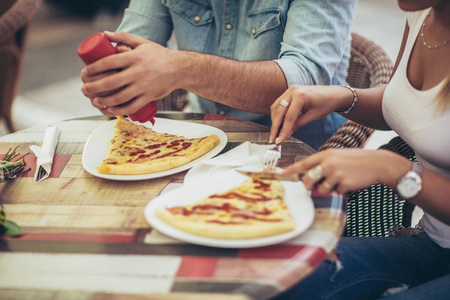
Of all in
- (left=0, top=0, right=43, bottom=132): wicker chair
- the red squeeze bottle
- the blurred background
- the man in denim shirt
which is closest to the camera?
the red squeeze bottle

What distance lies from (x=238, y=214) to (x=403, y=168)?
1.29ft

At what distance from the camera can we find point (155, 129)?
148 cm

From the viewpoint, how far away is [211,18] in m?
1.78

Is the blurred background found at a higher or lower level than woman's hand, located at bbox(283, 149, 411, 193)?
lower

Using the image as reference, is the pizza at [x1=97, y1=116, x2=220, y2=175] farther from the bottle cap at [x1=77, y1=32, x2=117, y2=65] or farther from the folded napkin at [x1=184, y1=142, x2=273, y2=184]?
the bottle cap at [x1=77, y1=32, x2=117, y2=65]

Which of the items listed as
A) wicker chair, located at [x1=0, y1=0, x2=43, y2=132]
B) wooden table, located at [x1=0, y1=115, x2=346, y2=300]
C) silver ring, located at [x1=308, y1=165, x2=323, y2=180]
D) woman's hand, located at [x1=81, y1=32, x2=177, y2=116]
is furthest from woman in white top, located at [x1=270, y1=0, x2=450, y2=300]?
wicker chair, located at [x1=0, y1=0, x2=43, y2=132]

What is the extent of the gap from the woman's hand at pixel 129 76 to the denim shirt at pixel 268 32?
42cm

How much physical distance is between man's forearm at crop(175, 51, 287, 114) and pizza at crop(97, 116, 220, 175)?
0.58 feet

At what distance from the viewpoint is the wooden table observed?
792 mm

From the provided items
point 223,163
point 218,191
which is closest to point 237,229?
point 218,191

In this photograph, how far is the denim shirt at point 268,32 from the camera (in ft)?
4.92

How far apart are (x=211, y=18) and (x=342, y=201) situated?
42.1 inches

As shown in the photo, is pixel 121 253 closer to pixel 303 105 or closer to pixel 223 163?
pixel 223 163

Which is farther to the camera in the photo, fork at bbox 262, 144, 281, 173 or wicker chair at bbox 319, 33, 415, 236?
wicker chair at bbox 319, 33, 415, 236
